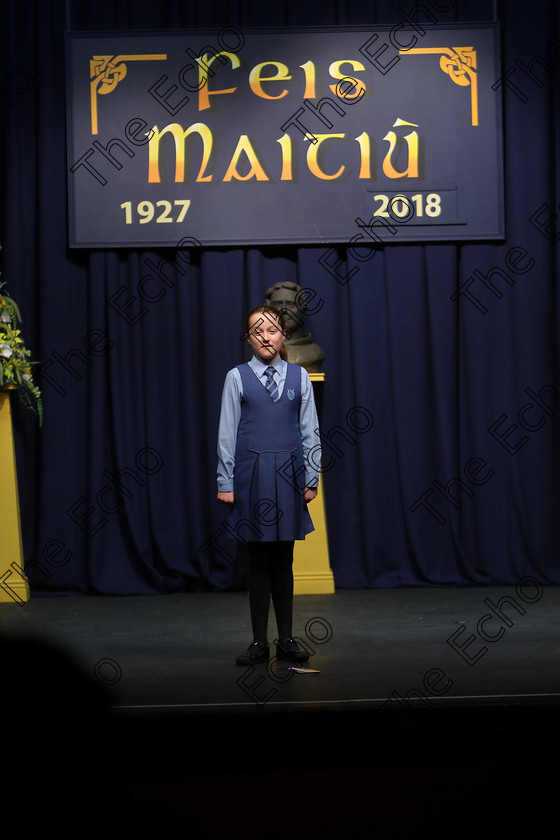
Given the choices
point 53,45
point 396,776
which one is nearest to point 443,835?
point 396,776

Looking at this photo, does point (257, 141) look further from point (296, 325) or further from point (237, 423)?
point (237, 423)

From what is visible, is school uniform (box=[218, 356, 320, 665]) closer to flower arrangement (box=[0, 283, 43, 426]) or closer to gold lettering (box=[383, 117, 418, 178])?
flower arrangement (box=[0, 283, 43, 426])

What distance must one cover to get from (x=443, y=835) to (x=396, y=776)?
372mm

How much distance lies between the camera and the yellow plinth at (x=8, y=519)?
4598 mm

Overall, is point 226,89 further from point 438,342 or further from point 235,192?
point 438,342

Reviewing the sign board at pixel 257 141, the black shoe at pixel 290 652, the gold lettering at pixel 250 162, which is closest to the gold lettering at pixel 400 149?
the sign board at pixel 257 141

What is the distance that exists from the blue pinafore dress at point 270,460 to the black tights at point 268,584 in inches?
3.4

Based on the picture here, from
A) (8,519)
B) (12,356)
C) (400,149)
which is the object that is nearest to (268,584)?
(8,519)

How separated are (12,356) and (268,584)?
1907 mm

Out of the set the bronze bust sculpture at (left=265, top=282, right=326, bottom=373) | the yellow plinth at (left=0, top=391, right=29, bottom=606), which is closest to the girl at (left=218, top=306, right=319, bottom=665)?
the bronze bust sculpture at (left=265, top=282, right=326, bottom=373)

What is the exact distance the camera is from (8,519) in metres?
4.59

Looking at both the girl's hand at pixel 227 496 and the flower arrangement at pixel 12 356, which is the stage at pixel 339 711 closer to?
the girl's hand at pixel 227 496

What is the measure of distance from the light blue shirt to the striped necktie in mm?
12

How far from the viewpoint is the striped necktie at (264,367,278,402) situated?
340 cm
